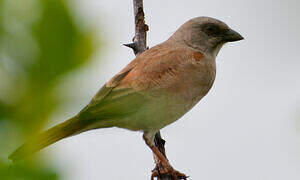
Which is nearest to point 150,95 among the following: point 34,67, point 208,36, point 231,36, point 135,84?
point 135,84

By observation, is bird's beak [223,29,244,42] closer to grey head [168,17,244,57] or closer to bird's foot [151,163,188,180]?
grey head [168,17,244,57]

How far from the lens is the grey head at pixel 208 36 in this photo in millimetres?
5562

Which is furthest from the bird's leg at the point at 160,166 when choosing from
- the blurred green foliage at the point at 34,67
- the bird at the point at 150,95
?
the blurred green foliage at the point at 34,67

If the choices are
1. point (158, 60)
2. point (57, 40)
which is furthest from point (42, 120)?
point (158, 60)

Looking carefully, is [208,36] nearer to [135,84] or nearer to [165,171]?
[135,84]

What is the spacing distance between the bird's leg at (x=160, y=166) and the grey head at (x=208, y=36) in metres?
1.42

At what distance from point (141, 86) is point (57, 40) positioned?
2965 millimetres

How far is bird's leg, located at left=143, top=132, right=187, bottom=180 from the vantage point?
4680 millimetres

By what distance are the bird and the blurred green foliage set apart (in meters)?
2.48

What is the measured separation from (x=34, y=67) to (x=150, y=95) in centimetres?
298

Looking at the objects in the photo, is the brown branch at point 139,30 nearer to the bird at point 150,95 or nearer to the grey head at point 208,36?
the bird at point 150,95

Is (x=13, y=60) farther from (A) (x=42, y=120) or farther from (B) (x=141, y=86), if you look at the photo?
(B) (x=141, y=86)

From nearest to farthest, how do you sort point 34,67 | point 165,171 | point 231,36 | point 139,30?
1. point 34,67
2. point 165,171
3. point 139,30
4. point 231,36

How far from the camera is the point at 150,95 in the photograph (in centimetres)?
451
